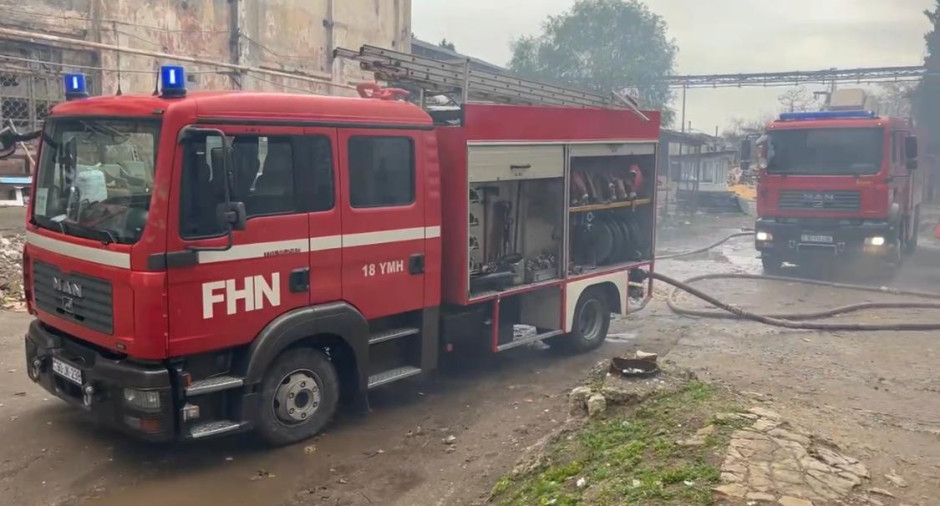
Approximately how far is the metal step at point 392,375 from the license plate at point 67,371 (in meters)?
2.14

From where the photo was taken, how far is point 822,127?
45.5ft

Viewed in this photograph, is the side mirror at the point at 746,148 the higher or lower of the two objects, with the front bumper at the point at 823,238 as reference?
higher

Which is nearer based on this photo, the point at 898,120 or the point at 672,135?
the point at 898,120

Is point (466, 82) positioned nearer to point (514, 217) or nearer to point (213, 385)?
point (514, 217)

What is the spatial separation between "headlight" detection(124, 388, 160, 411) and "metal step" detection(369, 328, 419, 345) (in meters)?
Result: 1.82

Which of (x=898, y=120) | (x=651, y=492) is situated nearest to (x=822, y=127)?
(x=898, y=120)

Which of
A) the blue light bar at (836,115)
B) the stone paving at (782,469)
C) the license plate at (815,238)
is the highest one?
the blue light bar at (836,115)

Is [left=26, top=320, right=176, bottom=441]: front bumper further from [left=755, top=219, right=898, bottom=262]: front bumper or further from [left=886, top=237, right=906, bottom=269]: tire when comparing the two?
[left=886, top=237, right=906, bottom=269]: tire

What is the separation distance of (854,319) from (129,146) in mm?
9527

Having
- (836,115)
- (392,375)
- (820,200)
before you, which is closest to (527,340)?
(392,375)

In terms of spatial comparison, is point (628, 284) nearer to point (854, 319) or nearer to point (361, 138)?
point (854, 319)

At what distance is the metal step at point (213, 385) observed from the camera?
5.29 metres

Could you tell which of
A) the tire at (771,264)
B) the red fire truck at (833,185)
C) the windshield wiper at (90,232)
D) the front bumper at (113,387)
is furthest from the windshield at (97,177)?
the tire at (771,264)

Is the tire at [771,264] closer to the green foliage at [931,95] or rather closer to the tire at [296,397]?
the tire at [296,397]
